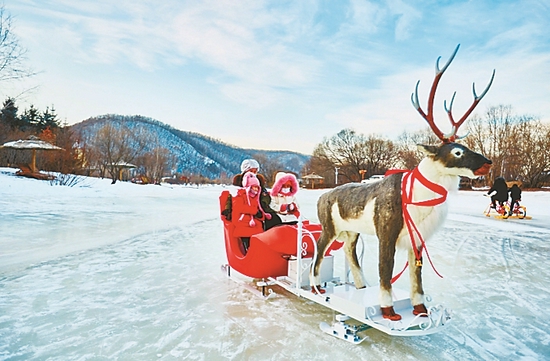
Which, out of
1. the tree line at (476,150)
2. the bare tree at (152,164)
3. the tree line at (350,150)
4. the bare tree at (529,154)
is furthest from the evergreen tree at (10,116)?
the bare tree at (529,154)

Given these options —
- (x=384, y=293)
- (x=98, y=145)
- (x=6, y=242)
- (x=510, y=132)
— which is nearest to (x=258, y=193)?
(x=384, y=293)

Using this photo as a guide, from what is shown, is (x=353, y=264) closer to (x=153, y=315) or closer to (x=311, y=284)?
(x=311, y=284)

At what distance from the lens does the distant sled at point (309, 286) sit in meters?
2.54

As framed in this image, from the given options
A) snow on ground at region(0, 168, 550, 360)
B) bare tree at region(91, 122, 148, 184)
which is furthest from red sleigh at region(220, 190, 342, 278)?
bare tree at region(91, 122, 148, 184)

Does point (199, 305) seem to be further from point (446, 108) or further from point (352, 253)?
point (446, 108)

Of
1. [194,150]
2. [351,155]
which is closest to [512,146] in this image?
[351,155]

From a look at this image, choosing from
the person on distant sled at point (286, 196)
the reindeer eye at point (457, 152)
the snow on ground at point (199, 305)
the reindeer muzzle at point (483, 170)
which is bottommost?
the snow on ground at point (199, 305)

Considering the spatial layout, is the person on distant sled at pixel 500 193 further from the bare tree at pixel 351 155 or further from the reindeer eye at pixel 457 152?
the bare tree at pixel 351 155

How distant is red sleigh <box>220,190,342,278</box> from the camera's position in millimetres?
3418

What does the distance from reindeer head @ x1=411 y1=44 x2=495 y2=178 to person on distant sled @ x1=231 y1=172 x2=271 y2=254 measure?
2.25 m

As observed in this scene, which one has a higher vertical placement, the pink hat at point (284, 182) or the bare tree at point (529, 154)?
the bare tree at point (529, 154)

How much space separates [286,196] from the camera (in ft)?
14.6

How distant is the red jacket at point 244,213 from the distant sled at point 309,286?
0.09m

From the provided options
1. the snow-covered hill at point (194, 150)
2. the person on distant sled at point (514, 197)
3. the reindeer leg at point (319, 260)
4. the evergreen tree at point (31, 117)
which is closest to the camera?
the reindeer leg at point (319, 260)
